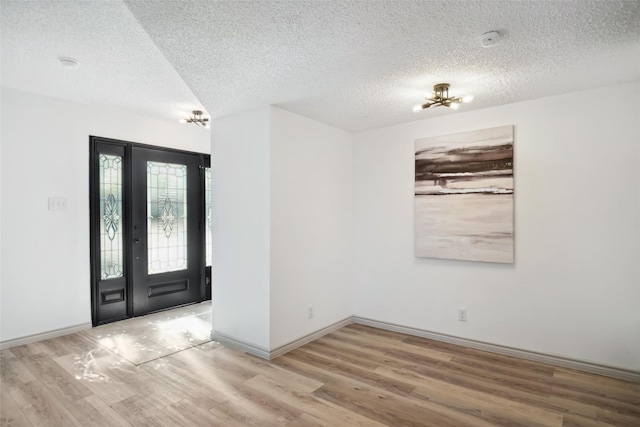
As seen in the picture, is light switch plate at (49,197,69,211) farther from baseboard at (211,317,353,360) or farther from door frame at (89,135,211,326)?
baseboard at (211,317,353,360)

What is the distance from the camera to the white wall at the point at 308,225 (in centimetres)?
349

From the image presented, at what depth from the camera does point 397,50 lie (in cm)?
242

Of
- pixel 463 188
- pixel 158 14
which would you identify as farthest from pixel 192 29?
pixel 463 188

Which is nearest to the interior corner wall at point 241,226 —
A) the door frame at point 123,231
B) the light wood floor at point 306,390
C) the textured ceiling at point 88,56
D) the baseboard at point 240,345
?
the baseboard at point 240,345

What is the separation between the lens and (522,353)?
3.34 m

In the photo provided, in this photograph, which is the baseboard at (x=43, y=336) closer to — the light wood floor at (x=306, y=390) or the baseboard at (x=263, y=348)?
the light wood floor at (x=306, y=390)

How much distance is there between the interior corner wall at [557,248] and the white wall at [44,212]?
372 centimetres

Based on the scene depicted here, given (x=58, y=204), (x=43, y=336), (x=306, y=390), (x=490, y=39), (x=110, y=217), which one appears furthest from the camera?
(x=110, y=217)

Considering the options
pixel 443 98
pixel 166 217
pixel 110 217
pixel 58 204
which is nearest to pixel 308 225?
pixel 443 98

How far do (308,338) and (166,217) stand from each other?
103 inches

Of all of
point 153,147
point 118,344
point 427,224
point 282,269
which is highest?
point 153,147

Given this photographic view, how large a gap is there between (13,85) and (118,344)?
9.24 feet

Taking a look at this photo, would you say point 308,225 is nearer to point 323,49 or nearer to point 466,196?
point 466,196

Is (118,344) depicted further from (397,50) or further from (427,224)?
(397,50)
